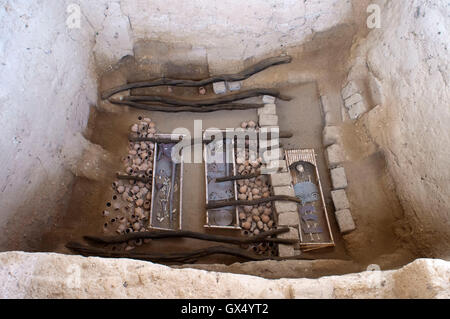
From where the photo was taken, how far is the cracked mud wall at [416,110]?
3.33 m

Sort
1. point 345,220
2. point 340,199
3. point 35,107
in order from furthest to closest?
point 340,199 → point 345,220 → point 35,107

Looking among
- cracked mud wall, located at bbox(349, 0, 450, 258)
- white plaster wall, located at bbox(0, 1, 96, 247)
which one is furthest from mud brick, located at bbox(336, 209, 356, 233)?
white plaster wall, located at bbox(0, 1, 96, 247)

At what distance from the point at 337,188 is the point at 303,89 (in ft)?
5.21

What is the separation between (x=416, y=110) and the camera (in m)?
3.61

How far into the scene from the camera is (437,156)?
338 cm

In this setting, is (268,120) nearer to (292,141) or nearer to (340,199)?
(292,141)

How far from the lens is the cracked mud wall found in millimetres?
3330

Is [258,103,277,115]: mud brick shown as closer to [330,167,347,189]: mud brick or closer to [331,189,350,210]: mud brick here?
[330,167,347,189]: mud brick

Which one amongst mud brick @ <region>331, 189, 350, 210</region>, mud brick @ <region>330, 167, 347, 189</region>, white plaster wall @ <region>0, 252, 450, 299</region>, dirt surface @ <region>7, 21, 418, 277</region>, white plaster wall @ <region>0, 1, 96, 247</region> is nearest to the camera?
white plaster wall @ <region>0, 252, 450, 299</region>

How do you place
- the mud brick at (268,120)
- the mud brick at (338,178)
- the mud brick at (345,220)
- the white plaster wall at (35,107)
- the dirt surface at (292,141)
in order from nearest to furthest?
the white plaster wall at (35,107) → the dirt surface at (292,141) → the mud brick at (345,220) → the mud brick at (338,178) → the mud brick at (268,120)

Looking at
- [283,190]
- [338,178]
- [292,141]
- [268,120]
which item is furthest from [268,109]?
[338,178]

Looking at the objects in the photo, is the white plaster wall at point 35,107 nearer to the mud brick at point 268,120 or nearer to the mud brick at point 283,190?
the mud brick at point 268,120

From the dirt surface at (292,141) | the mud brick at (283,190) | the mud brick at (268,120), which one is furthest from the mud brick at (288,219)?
the mud brick at (268,120)

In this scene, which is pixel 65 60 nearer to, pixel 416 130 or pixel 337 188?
pixel 337 188
